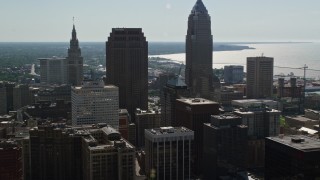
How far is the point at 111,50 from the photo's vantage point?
117125 mm

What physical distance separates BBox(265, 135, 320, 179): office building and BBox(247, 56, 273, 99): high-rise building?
9071 centimetres

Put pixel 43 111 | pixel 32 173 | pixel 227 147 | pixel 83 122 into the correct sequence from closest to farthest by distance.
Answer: pixel 32 173
pixel 227 147
pixel 83 122
pixel 43 111

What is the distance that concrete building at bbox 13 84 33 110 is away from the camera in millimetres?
132625

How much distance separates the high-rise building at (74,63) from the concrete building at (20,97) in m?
20.6

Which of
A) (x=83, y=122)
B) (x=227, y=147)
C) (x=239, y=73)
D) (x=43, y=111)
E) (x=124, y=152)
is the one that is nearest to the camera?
(x=124, y=152)

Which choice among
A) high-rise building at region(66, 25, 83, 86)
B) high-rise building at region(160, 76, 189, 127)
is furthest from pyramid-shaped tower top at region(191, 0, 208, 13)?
high-rise building at region(160, 76, 189, 127)

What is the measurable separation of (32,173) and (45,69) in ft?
398

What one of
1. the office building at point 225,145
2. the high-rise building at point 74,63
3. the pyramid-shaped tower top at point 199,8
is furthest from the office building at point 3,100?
the office building at point 225,145

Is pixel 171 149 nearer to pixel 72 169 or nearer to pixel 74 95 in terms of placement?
pixel 72 169

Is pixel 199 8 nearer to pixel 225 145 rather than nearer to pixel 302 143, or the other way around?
pixel 225 145

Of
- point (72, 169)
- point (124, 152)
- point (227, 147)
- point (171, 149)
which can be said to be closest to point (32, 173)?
point (72, 169)

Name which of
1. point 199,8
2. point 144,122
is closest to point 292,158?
point 144,122

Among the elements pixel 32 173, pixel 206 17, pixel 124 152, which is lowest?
pixel 32 173

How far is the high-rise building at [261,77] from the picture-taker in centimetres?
14600
